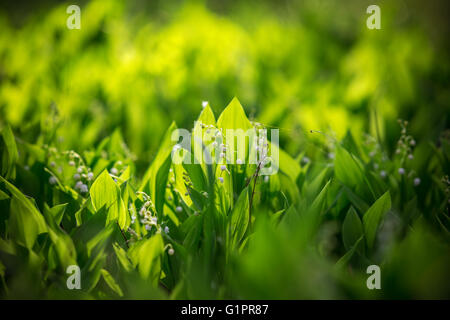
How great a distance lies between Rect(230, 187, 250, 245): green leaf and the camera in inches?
41.4

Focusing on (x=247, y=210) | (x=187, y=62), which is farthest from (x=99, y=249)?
(x=187, y=62)

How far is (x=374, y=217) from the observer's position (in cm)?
113

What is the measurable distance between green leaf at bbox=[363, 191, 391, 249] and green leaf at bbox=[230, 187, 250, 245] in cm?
35

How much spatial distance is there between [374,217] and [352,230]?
0.24 feet

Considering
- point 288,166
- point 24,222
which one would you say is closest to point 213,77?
point 288,166

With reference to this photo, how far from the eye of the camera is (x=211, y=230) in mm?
1039

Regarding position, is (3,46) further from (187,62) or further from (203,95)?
(203,95)

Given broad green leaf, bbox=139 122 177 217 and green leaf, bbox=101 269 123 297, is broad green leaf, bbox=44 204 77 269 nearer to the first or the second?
green leaf, bbox=101 269 123 297

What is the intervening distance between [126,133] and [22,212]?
1.04 metres

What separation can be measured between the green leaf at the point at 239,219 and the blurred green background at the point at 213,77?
560 millimetres

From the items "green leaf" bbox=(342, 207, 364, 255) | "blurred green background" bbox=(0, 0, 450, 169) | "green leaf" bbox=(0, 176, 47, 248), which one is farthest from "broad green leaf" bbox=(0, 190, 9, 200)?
"green leaf" bbox=(342, 207, 364, 255)

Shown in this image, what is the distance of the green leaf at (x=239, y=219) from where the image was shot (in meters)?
1.05

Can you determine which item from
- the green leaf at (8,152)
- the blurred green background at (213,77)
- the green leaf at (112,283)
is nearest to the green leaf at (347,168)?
the blurred green background at (213,77)
